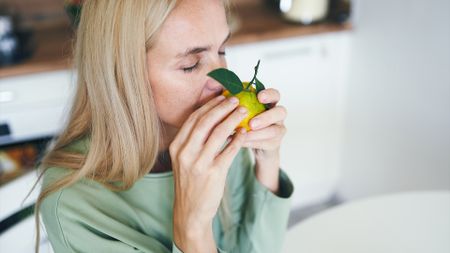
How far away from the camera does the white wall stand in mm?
1557

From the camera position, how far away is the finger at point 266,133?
0.83 m

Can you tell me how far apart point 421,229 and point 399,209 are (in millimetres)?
69

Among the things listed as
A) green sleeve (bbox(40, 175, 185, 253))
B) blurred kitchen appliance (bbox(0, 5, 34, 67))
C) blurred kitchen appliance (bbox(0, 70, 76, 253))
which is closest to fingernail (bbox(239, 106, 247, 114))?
green sleeve (bbox(40, 175, 185, 253))

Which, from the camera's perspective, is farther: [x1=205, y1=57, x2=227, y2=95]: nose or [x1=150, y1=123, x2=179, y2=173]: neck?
[x1=150, y1=123, x2=179, y2=173]: neck

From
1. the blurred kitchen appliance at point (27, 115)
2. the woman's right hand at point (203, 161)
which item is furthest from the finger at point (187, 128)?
the blurred kitchen appliance at point (27, 115)

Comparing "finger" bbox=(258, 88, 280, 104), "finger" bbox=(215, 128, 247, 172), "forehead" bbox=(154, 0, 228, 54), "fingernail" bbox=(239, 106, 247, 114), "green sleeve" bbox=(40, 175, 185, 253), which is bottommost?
"green sleeve" bbox=(40, 175, 185, 253)

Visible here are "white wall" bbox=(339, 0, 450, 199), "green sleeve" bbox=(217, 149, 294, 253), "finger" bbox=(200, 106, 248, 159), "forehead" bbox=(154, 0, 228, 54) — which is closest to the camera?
"finger" bbox=(200, 106, 248, 159)

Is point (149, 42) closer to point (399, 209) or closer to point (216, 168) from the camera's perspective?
point (216, 168)

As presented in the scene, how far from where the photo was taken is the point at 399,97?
5.79 ft

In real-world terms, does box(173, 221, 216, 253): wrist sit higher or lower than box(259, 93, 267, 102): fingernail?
lower

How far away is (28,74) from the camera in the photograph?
1.62 meters

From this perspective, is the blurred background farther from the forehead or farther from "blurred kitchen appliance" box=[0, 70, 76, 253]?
the forehead

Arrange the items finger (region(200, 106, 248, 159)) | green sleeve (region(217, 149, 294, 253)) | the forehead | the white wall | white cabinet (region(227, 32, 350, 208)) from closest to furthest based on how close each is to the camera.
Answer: finger (region(200, 106, 248, 159)), the forehead, green sleeve (region(217, 149, 294, 253)), the white wall, white cabinet (region(227, 32, 350, 208))

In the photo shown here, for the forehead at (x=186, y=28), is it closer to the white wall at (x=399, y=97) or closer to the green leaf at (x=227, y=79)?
the green leaf at (x=227, y=79)
